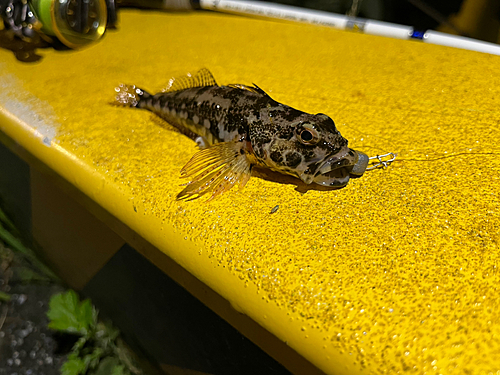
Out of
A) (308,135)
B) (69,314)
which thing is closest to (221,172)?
(308,135)

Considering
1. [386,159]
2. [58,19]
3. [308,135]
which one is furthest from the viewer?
[58,19]

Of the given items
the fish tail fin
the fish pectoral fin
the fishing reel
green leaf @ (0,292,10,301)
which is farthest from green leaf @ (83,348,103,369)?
the fishing reel

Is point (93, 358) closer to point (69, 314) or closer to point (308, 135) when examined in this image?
point (69, 314)

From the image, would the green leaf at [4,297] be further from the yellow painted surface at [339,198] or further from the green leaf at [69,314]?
the yellow painted surface at [339,198]

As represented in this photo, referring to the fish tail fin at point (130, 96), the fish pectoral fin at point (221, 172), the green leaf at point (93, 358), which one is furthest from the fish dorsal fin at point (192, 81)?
the green leaf at point (93, 358)

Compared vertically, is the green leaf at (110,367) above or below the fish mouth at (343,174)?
below

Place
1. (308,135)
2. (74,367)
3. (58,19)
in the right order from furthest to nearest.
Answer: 1. (58,19)
2. (74,367)
3. (308,135)
